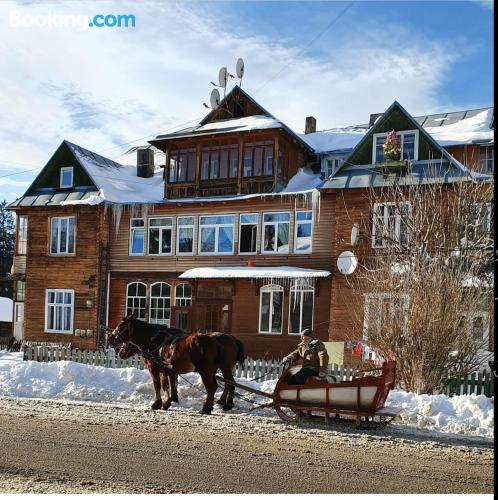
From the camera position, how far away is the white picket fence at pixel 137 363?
14078 millimetres

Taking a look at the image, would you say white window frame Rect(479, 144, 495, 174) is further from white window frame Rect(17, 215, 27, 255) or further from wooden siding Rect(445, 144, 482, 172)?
white window frame Rect(17, 215, 27, 255)

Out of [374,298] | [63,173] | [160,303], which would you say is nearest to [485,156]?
[374,298]

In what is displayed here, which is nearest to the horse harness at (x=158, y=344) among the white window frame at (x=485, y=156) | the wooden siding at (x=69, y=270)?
the white window frame at (x=485, y=156)

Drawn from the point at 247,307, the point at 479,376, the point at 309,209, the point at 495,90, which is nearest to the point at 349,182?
the point at 309,209

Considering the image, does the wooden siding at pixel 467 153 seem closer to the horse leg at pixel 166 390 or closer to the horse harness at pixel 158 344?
the horse harness at pixel 158 344

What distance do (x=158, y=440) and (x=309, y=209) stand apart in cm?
1381

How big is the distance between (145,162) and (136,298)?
722 centimetres

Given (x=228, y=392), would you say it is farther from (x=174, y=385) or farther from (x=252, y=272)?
(x=252, y=272)

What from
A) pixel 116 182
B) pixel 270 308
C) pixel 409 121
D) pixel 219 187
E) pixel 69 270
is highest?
pixel 409 121

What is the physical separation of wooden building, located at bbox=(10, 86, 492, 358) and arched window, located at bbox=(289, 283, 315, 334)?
4 cm

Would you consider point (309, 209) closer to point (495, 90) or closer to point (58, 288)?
point (58, 288)

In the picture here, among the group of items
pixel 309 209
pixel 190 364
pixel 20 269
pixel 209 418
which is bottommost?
pixel 209 418

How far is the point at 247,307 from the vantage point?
2139 cm

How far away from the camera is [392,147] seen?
62.0 feet
